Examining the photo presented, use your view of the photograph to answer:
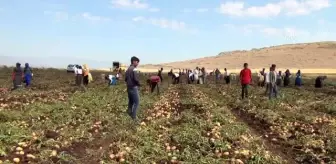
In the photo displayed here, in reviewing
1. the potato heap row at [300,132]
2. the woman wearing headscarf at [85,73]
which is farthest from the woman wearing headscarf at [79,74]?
the potato heap row at [300,132]

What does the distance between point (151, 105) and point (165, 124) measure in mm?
6523

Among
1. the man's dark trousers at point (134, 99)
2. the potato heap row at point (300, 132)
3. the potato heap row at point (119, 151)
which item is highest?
the man's dark trousers at point (134, 99)

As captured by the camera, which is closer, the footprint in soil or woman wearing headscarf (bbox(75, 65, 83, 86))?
the footprint in soil

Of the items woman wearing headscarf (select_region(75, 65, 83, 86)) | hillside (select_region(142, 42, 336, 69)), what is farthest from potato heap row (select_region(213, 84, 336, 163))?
hillside (select_region(142, 42, 336, 69))

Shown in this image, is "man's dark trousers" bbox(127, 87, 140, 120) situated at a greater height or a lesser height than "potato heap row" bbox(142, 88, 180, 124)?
greater

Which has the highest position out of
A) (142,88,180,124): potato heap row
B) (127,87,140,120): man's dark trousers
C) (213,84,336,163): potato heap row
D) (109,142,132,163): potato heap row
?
(127,87,140,120): man's dark trousers

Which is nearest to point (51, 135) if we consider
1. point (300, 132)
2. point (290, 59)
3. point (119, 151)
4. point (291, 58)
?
point (119, 151)

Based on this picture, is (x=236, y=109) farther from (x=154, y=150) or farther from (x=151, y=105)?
(x=154, y=150)

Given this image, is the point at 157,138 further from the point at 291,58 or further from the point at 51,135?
the point at 291,58

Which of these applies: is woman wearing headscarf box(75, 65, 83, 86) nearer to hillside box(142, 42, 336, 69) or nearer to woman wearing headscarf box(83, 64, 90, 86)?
woman wearing headscarf box(83, 64, 90, 86)

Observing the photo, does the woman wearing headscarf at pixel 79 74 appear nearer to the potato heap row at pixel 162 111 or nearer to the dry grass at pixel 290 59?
the potato heap row at pixel 162 111

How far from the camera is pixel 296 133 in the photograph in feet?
46.6

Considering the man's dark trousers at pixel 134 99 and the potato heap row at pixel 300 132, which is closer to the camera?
the potato heap row at pixel 300 132

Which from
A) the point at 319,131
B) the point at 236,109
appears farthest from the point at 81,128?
the point at 236,109
